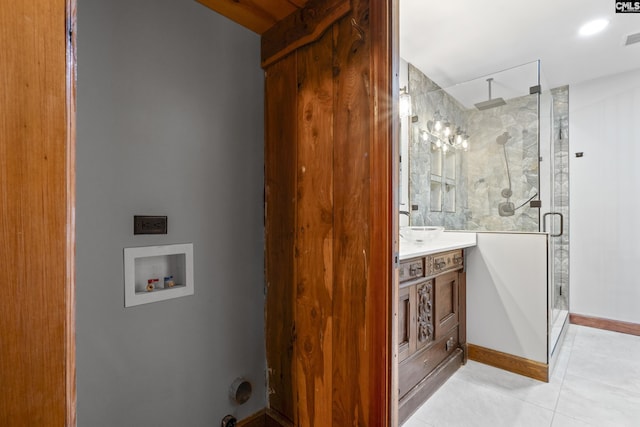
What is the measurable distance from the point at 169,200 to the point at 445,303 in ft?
6.55

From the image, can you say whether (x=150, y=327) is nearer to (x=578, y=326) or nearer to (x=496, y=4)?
(x=496, y=4)

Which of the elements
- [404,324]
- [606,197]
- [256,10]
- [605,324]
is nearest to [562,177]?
[606,197]

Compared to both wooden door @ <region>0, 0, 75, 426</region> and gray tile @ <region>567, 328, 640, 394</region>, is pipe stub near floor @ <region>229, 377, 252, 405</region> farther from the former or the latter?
gray tile @ <region>567, 328, 640, 394</region>

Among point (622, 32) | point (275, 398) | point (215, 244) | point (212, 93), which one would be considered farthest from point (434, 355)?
point (622, 32)

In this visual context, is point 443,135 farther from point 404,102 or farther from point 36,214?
point 36,214

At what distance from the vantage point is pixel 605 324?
3.17 meters

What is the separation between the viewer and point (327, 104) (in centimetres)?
130

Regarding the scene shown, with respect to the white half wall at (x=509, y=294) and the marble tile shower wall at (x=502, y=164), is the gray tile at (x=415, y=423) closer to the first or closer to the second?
the white half wall at (x=509, y=294)

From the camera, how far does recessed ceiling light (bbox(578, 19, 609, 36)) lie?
88.9 inches

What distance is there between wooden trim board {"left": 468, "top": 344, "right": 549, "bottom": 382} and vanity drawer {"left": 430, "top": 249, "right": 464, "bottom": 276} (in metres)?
0.74

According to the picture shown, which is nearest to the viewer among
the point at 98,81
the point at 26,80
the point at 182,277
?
the point at 26,80

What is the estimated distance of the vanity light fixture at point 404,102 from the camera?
251 cm

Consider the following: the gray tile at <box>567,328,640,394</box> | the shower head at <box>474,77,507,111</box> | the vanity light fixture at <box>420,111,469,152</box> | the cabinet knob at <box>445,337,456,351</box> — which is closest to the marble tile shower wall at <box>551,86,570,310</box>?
the gray tile at <box>567,328,640,394</box>

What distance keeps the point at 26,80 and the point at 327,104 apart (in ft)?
3.20
